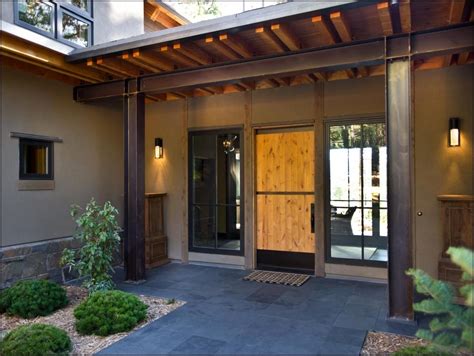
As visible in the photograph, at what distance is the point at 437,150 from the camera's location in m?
4.96

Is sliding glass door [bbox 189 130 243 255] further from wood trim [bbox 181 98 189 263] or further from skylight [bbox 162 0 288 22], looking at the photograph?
skylight [bbox 162 0 288 22]

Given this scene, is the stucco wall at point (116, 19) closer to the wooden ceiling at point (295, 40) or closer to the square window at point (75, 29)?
the square window at point (75, 29)

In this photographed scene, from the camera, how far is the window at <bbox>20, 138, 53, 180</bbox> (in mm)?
5277

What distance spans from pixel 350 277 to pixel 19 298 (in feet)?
13.9

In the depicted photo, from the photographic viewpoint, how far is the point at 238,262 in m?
6.26

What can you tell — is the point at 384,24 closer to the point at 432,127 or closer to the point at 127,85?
the point at 432,127

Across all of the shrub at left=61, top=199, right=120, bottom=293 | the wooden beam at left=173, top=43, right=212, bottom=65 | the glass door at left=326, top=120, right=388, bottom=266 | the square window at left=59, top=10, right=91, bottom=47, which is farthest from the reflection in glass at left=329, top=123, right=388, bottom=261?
the square window at left=59, top=10, right=91, bottom=47

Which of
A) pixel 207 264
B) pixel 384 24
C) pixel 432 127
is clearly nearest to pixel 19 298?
pixel 207 264

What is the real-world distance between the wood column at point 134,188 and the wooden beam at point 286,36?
2.36m

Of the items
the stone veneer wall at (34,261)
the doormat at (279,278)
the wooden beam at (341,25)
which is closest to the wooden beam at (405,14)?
the wooden beam at (341,25)

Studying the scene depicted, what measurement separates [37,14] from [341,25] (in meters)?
4.03

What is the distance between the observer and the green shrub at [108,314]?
366cm

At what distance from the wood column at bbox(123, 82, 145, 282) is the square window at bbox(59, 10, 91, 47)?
4.07ft

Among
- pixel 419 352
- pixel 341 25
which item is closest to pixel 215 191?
pixel 341 25
